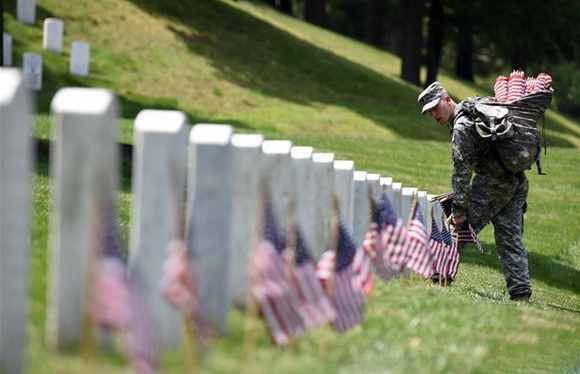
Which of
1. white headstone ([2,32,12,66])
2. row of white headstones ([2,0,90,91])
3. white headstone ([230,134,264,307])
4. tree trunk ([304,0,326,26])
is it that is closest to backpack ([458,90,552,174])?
white headstone ([230,134,264,307])

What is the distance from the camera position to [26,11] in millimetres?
31156

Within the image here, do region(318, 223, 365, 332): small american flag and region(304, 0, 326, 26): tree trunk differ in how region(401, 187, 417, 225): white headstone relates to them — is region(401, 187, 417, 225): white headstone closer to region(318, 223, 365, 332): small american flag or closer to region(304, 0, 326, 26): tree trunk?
region(318, 223, 365, 332): small american flag

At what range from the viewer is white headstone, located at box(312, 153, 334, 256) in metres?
6.76

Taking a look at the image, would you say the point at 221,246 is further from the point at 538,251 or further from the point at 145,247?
the point at 538,251

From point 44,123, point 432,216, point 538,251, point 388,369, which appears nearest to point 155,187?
point 388,369

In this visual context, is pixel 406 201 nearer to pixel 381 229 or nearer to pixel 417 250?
pixel 417 250

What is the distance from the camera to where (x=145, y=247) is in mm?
4703

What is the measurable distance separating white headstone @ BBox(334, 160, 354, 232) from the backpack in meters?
2.92

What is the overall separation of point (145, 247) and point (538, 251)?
12.5 metres

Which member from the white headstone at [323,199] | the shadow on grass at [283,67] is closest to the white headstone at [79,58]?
the shadow on grass at [283,67]

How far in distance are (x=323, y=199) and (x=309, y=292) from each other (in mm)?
1243

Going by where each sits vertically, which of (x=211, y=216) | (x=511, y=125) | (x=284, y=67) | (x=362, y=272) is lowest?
Answer: (x=284, y=67)

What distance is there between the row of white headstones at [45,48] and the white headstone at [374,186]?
18.5m

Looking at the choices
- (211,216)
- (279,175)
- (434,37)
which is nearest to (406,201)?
(279,175)
